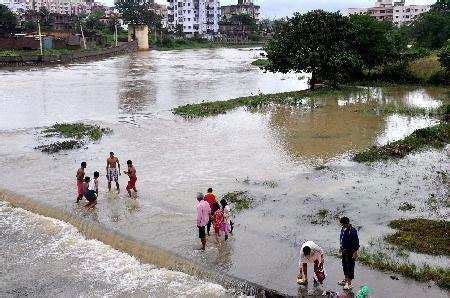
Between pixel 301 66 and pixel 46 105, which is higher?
pixel 301 66

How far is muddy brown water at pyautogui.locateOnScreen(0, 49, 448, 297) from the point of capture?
1336cm

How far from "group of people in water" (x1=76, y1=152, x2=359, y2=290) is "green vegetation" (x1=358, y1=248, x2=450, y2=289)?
1135 millimetres

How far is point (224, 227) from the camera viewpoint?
13609 mm

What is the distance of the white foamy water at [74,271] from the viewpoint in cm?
1156

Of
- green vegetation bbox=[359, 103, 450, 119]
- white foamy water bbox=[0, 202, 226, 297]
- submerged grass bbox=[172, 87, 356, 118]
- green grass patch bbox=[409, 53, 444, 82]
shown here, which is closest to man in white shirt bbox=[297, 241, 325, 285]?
white foamy water bbox=[0, 202, 226, 297]

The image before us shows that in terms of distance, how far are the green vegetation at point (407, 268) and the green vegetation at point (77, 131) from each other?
17.7 metres

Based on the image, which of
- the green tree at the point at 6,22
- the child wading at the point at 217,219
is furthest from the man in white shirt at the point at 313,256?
the green tree at the point at 6,22

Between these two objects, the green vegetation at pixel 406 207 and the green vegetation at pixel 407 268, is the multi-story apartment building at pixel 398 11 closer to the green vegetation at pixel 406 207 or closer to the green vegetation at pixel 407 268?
the green vegetation at pixel 406 207

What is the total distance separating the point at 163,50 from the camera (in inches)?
4569

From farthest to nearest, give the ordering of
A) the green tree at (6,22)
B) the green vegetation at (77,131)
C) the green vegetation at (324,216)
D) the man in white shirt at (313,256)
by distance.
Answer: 1. the green tree at (6,22)
2. the green vegetation at (77,131)
3. the green vegetation at (324,216)
4. the man in white shirt at (313,256)

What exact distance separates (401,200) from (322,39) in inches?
1015

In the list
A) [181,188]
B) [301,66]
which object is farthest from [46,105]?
[181,188]

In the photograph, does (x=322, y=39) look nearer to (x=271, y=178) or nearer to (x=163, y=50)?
(x=271, y=178)

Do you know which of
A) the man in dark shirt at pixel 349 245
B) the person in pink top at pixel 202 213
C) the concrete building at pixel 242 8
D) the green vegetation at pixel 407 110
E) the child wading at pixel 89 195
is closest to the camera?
the man in dark shirt at pixel 349 245
